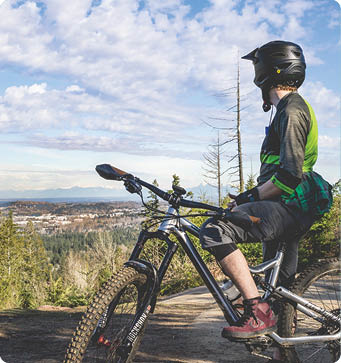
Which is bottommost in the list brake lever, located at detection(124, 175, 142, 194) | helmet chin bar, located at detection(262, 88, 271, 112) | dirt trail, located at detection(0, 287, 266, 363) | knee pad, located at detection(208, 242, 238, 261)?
dirt trail, located at detection(0, 287, 266, 363)

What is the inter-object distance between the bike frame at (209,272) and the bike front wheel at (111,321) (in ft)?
0.42

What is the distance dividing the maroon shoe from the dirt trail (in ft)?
3.87

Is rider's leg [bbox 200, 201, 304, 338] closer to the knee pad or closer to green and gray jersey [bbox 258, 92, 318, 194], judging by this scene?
the knee pad

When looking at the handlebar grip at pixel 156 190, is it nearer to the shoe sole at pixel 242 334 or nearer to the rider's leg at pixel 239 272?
the rider's leg at pixel 239 272

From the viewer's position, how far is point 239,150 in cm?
2388

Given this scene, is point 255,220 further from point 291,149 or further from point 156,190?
point 156,190

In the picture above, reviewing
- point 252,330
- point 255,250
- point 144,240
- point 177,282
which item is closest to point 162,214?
point 144,240

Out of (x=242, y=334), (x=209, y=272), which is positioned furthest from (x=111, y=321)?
(x=242, y=334)

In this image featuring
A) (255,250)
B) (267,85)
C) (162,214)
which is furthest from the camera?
(255,250)

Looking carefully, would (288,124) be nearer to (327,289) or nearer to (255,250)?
(327,289)

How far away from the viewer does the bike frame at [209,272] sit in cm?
318

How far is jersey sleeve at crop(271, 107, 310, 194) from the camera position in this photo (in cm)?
300

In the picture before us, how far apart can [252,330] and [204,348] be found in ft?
5.24

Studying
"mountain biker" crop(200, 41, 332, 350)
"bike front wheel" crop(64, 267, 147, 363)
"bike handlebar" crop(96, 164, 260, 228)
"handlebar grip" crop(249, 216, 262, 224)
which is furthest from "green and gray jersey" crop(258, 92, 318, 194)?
"bike front wheel" crop(64, 267, 147, 363)
